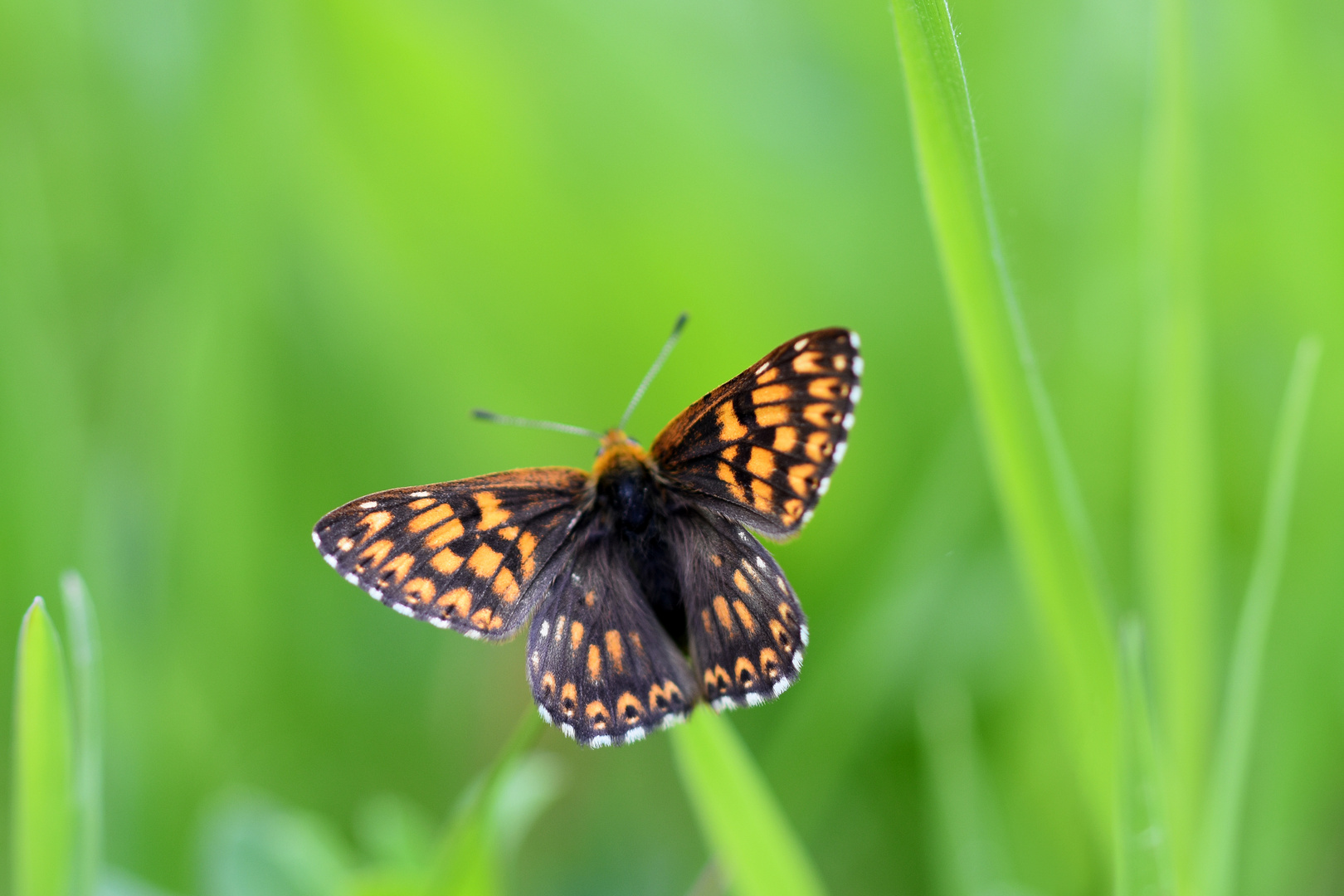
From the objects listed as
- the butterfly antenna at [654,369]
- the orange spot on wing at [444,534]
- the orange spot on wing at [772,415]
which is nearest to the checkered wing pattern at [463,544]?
the orange spot on wing at [444,534]

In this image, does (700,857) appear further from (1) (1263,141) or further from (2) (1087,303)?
(1) (1263,141)

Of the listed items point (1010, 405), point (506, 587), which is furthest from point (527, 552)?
point (1010, 405)

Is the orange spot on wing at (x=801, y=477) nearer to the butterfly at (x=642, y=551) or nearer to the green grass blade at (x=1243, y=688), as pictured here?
the butterfly at (x=642, y=551)

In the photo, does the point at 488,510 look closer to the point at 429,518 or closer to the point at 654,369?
the point at 429,518

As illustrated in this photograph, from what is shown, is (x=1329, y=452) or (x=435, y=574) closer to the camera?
(x=435, y=574)

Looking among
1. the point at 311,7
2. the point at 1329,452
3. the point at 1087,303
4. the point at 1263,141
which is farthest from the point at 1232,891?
the point at 311,7

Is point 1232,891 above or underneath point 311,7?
underneath

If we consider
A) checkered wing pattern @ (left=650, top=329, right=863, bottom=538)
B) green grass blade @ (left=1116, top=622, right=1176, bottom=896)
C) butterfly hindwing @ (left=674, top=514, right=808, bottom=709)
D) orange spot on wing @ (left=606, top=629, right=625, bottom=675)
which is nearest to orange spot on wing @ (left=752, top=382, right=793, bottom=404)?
checkered wing pattern @ (left=650, top=329, right=863, bottom=538)

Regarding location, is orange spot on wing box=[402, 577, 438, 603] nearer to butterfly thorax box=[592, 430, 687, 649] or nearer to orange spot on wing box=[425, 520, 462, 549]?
orange spot on wing box=[425, 520, 462, 549]
